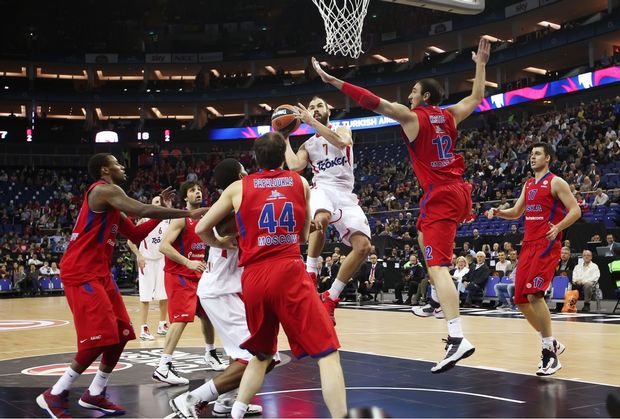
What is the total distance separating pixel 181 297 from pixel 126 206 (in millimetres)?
2228

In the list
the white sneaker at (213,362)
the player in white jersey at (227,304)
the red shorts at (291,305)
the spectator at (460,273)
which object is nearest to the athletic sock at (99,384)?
the player in white jersey at (227,304)

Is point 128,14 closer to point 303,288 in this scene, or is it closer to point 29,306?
point 29,306

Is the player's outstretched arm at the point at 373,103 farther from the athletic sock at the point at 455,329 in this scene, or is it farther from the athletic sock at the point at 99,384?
the athletic sock at the point at 99,384

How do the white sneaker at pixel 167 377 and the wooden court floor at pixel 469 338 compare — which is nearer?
the white sneaker at pixel 167 377

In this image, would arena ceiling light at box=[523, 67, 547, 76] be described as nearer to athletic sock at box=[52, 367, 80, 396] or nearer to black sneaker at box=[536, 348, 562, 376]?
black sneaker at box=[536, 348, 562, 376]

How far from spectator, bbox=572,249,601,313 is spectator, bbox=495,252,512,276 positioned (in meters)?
1.42

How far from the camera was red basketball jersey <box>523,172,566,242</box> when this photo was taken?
24.6 ft

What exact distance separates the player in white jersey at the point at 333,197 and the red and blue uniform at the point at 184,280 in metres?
1.37

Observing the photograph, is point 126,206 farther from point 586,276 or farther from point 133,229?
point 586,276

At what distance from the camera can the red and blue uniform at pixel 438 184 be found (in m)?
6.23

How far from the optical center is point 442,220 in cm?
623

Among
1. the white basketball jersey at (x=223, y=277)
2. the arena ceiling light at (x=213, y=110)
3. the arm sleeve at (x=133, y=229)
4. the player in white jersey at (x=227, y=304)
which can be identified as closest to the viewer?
the player in white jersey at (x=227, y=304)

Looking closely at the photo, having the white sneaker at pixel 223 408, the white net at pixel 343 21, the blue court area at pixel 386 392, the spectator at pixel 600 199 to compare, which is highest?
the white net at pixel 343 21

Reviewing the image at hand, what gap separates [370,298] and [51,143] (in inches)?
1148
